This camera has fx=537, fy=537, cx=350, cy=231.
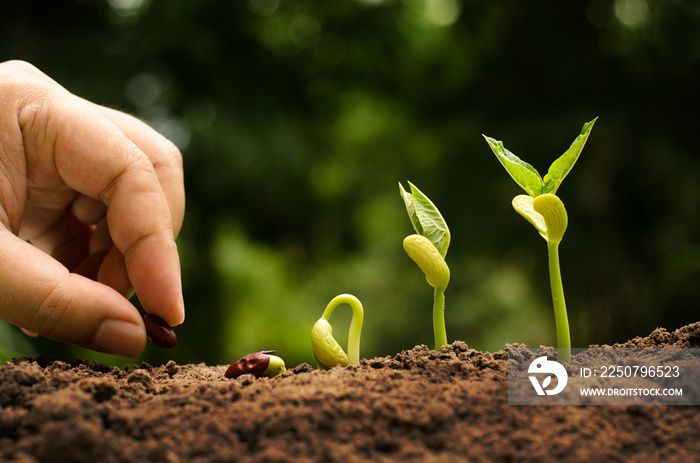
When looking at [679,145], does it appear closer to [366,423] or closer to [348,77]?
[348,77]

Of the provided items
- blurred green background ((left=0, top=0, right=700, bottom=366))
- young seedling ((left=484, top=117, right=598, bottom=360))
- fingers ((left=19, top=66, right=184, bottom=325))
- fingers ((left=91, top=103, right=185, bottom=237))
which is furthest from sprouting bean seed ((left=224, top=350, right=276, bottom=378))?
blurred green background ((left=0, top=0, right=700, bottom=366))

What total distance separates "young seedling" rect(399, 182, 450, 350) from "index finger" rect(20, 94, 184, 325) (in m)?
0.50

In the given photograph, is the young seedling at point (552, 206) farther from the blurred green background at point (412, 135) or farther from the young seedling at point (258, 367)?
the blurred green background at point (412, 135)

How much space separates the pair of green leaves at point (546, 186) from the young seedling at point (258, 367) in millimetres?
434

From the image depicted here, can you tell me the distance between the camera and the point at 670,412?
0.55 metres

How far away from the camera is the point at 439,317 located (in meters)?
0.81

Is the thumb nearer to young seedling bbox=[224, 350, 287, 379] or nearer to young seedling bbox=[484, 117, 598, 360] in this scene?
young seedling bbox=[224, 350, 287, 379]

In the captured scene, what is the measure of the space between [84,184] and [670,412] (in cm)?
101

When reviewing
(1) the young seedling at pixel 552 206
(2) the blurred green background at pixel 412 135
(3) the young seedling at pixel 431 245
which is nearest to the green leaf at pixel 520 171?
(1) the young seedling at pixel 552 206

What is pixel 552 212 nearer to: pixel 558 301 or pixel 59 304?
pixel 558 301

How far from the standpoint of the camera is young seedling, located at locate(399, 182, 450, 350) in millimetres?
759

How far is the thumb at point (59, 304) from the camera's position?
32.2 inches

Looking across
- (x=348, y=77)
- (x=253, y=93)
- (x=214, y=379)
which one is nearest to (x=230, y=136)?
(x=253, y=93)

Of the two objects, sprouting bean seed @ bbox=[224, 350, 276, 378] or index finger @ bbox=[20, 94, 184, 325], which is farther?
index finger @ bbox=[20, 94, 184, 325]
